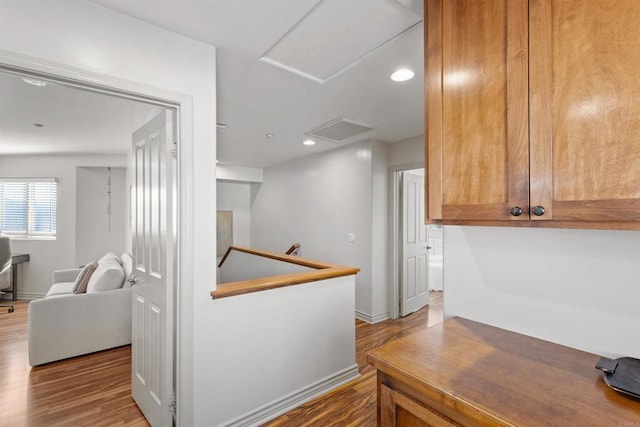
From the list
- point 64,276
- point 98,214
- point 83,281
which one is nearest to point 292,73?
point 83,281

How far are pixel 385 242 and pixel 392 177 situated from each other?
905mm

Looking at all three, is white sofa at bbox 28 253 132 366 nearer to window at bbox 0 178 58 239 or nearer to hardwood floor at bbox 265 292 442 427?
hardwood floor at bbox 265 292 442 427

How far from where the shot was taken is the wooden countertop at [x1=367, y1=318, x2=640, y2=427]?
75 cm

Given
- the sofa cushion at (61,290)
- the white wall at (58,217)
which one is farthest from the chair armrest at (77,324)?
the white wall at (58,217)

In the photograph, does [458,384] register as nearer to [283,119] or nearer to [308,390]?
[308,390]

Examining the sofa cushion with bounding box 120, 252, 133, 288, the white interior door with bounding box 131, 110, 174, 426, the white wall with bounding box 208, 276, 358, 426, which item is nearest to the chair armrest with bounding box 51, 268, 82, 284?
the sofa cushion with bounding box 120, 252, 133, 288

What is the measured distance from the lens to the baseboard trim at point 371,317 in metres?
3.80

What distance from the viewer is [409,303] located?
4129 millimetres

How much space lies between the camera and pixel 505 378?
0.91 metres

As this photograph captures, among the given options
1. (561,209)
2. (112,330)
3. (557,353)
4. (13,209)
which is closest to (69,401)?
(112,330)

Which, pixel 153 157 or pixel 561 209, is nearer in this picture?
pixel 561 209

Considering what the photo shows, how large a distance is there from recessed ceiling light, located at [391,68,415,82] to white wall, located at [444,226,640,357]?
1263 mm

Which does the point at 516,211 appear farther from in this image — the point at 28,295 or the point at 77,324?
the point at 28,295

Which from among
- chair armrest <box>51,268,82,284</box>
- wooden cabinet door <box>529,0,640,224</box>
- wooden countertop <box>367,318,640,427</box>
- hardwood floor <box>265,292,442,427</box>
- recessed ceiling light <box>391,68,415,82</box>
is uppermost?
recessed ceiling light <box>391,68,415,82</box>
